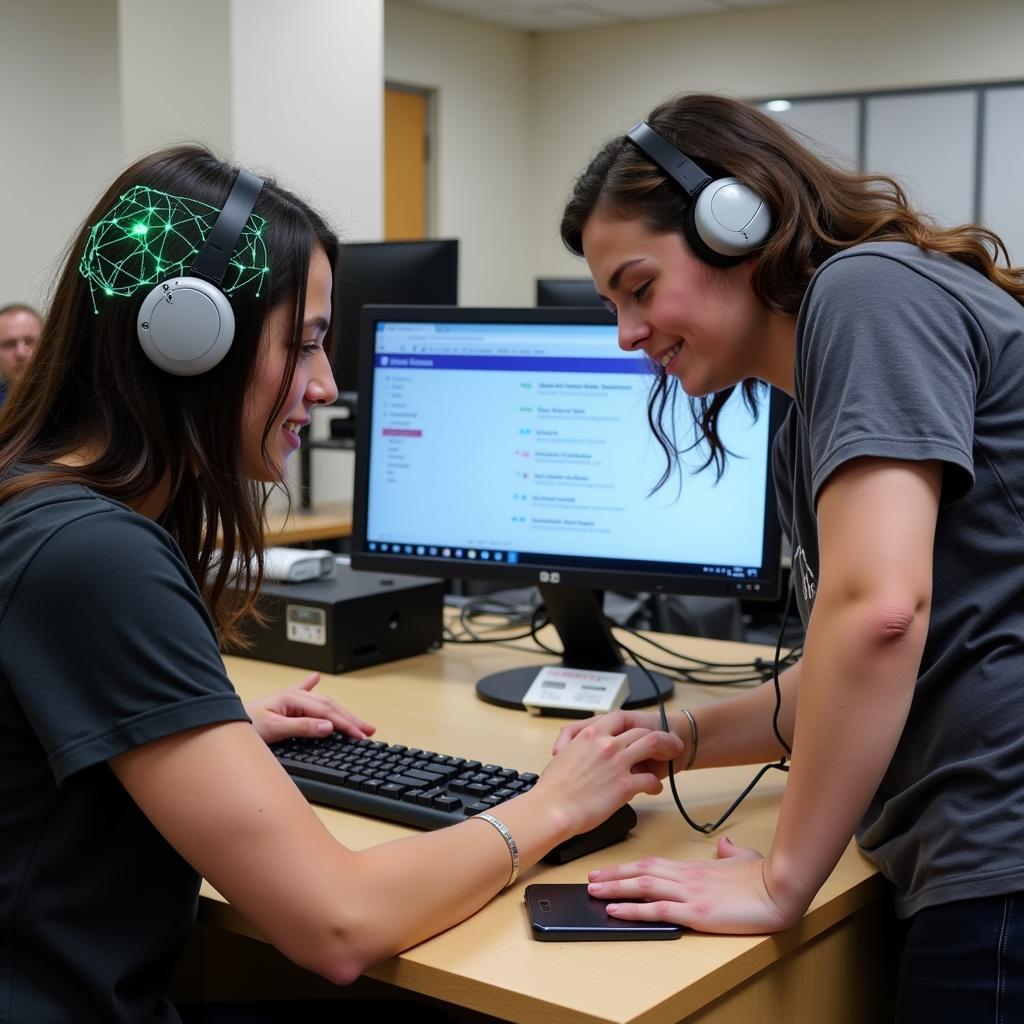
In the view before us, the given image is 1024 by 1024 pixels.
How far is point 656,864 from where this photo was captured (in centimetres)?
98

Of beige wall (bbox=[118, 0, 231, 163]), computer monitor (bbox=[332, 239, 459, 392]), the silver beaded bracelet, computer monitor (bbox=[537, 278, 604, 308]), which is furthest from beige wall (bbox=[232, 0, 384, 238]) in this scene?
the silver beaded bracelet

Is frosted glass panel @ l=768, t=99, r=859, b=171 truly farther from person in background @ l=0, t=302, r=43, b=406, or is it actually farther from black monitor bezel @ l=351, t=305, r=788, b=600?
black monitor bezel @ l=351, t=305, r=788, b=600

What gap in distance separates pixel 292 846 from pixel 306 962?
0.29 feet

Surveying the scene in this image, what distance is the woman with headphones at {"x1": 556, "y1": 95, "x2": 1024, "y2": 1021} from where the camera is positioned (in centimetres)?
88

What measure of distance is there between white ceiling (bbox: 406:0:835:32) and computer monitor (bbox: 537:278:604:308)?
463 cm

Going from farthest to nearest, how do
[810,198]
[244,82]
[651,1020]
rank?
[244,82] < [810,198] < [651,1020]

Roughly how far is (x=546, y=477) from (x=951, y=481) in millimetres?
695

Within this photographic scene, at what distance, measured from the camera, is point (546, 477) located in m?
1.55

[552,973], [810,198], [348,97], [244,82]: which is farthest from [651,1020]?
[348,97]

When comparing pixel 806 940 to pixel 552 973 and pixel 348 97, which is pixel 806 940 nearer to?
pixel 552 973

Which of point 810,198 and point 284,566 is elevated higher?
point 810,198

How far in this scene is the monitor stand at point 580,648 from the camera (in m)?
1.55

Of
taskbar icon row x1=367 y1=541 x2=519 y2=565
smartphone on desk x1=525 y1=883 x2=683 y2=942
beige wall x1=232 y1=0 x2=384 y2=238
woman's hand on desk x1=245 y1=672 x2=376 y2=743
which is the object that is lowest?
smartphone on desk x1=525 y1=883 x2=683 y2=942

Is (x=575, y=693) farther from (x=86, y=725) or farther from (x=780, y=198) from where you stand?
(x=86, y=725)
